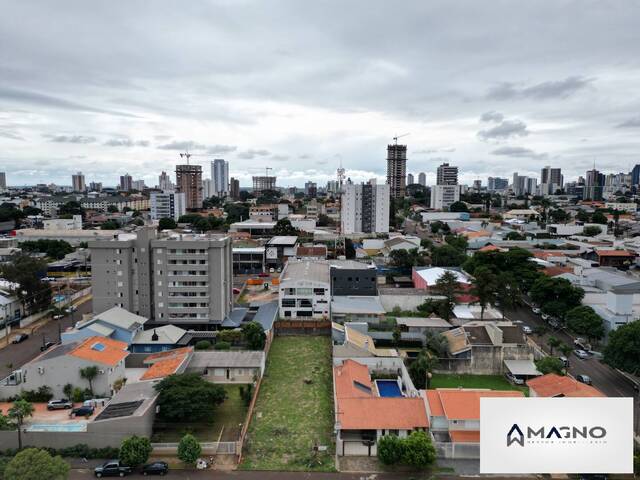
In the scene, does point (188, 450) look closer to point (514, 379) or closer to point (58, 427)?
point (58, 427)

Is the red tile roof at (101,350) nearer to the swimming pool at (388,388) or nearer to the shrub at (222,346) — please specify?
the shrub at (222,346)

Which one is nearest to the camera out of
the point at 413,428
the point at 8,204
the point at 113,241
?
the point at 413,428

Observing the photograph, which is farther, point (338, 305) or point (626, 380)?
point (338, 305)

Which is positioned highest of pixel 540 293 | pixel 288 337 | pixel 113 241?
pixel 113 241

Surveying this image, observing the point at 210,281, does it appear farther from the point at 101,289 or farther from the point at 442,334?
the point at 442,334

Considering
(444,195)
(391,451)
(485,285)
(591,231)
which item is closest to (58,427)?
(391,451)

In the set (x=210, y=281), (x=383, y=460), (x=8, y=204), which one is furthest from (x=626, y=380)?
(x=8, y=204)
